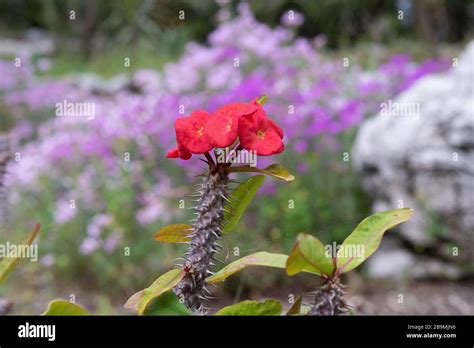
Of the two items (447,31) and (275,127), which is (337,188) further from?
(447,31)

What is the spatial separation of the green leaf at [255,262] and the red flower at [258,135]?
11 cm

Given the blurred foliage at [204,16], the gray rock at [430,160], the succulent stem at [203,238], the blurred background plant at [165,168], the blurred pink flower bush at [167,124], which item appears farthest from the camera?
the blurred foliage at [204,16]

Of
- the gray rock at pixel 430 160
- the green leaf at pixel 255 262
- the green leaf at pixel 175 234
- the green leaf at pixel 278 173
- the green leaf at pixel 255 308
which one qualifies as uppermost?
the gray rock at pixel 430 160

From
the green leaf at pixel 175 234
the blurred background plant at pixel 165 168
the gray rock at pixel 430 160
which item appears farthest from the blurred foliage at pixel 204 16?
the green leaf at pixel 175 234

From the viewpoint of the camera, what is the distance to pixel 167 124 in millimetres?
4250

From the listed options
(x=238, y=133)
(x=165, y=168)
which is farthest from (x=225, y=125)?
(x=165, y=168)

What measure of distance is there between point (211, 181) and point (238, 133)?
0.28 ft

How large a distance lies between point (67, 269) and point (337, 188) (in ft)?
5.21

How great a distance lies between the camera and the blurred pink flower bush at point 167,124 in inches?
156

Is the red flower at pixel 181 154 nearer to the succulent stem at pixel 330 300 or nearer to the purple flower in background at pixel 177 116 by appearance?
the succulent stem at pixel 330 300

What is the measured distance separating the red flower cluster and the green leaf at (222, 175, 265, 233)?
0.09 meters

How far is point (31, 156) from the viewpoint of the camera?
470 centimetres

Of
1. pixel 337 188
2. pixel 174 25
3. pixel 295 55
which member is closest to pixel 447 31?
pixel 174 25
